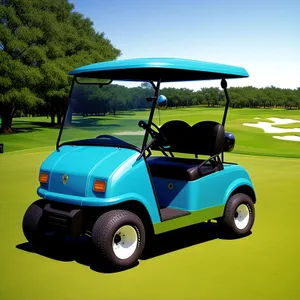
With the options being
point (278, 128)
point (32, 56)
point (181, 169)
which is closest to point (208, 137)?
point (181, 169)

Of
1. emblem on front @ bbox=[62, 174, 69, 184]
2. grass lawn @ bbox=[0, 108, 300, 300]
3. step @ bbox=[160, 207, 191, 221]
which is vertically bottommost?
grass lawn @ bbox=[0, 108, 300, 300]

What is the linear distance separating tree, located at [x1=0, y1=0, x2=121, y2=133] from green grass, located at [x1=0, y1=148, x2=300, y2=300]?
23141 millimetres

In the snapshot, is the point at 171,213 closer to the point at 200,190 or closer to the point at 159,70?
the point at 200,190

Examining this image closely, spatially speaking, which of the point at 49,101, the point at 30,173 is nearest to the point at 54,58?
the point at 49,101

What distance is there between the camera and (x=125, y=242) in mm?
5066

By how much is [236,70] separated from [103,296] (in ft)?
10.9

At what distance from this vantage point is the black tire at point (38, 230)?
5.45 m

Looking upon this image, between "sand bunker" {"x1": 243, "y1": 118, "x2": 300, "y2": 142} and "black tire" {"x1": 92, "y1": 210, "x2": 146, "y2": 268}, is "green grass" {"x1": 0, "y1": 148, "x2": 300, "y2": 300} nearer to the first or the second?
"black tire" {"x1": 92, "y1": 210, "x2": 146, "y2": 268}

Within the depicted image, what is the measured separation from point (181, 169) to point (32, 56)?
2676 cm

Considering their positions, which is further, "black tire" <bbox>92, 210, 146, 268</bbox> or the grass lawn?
"black tire" <bbox>92, 210, 146, 268</bbox>

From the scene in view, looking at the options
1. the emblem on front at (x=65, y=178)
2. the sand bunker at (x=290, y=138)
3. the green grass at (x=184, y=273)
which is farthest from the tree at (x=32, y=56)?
the emblem on front at (x=65, y=178)

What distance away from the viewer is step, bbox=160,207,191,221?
5495 mm

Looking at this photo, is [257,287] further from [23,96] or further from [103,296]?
[23,96]

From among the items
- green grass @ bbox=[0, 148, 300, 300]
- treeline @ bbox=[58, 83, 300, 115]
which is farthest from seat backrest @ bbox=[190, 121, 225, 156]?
green grass @ bbox=[0, 148, 300, 300]
